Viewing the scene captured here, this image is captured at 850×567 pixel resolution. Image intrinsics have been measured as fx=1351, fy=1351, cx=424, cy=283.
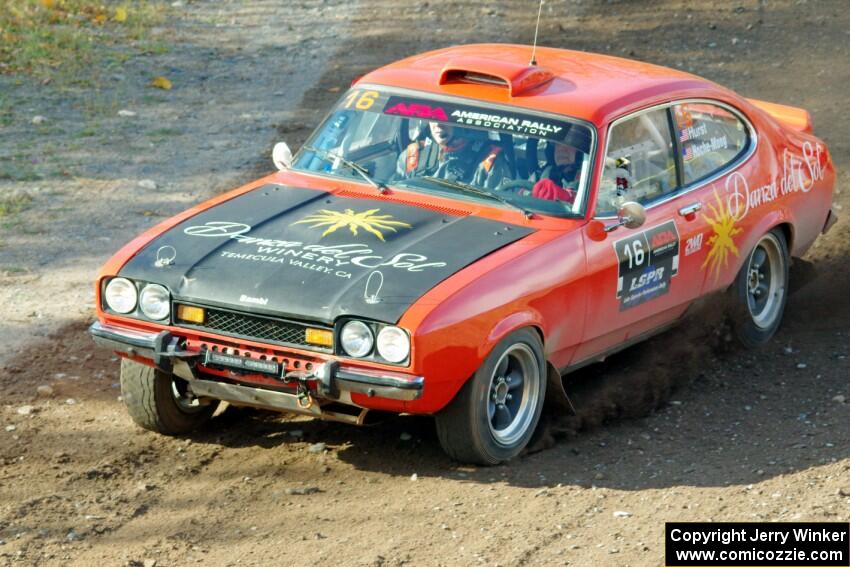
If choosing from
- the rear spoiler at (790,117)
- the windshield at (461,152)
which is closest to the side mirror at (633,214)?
the windshield at (461,152)

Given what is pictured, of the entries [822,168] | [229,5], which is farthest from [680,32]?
[822,168]

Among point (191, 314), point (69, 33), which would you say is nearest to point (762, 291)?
point (191, 314)

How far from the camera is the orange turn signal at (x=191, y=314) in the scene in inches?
235

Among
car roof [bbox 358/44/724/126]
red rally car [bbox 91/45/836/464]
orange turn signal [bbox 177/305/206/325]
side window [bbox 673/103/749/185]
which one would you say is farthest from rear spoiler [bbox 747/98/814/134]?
orange turn signal [bbox 177/305/206/325]

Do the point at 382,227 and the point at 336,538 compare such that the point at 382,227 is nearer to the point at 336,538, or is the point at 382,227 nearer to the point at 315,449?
the point at 315,449

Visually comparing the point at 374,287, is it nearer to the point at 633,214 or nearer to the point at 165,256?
the point at 165,256

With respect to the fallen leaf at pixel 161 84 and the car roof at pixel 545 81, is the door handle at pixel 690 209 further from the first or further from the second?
the fallen leaf at pixel 161 84

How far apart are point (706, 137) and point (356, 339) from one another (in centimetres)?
286

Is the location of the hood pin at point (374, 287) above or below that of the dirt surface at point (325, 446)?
above

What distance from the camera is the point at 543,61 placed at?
750 centimetres

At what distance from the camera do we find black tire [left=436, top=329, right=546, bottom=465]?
19.5ft

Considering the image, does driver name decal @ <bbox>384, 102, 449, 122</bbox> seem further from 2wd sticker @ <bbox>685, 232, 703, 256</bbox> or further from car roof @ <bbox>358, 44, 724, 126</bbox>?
2wd sticker @ <bbox>685, 232, 703, 256</bbox>
